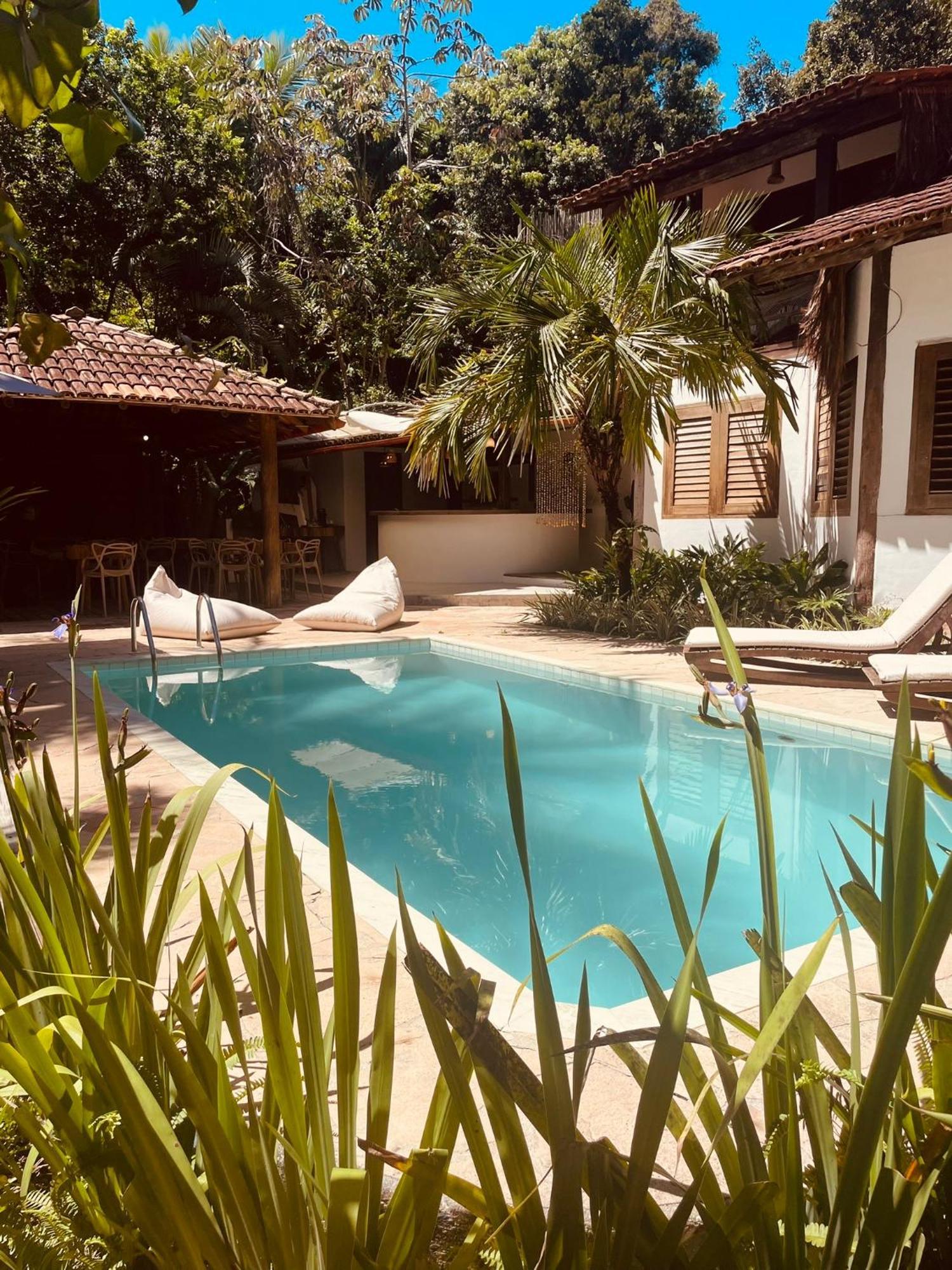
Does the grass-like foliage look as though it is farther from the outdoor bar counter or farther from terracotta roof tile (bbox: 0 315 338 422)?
the outdoor bar counter

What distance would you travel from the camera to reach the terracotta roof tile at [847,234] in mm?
7703

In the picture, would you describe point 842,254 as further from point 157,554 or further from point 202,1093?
point 157,554

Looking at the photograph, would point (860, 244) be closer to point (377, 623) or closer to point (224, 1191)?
point (377, 623)

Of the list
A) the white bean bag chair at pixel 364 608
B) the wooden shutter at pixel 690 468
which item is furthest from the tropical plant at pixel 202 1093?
the wooden shutter at pixel 690 468

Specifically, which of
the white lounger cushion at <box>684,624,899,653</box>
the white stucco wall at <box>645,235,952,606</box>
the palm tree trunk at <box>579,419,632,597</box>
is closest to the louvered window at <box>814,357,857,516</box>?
the white stucco wall at <box>645,235,952,606</box>

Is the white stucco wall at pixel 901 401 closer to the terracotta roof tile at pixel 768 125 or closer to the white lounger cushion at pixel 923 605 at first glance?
the white lounger cushion at pixel 923 605

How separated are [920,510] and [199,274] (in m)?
15.0

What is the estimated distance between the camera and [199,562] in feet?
44.7

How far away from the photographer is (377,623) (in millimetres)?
11078

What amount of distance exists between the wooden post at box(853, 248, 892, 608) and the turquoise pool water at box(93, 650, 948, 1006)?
3.21 m

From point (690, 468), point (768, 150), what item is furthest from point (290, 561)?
point (768, 150)

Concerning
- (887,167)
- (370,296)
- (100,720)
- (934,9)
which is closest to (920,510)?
(887,167)

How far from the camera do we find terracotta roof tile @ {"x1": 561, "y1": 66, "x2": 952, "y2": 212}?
10234 mm

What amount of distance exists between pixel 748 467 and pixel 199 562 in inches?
294
